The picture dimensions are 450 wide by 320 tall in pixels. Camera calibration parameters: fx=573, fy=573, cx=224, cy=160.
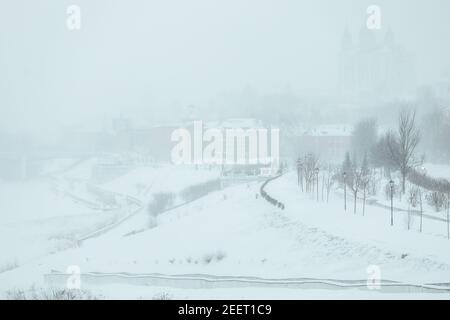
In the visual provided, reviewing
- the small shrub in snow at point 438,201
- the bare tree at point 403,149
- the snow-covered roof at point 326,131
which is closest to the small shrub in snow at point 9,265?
the small shrub in snow at point 438,201

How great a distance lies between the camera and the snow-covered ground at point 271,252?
16.0 meters

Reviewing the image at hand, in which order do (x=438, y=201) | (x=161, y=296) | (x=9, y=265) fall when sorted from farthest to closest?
(x=9, y=265), (x=438, y=201), (x=161, y=296)

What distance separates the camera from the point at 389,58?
10200 cm

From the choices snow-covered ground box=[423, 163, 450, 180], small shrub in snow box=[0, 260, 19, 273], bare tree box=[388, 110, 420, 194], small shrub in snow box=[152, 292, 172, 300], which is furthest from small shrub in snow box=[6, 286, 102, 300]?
snow-covered ground box=[423, 163, 450, 180]

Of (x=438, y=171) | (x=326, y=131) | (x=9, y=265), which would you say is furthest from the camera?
(x=326, y=131)

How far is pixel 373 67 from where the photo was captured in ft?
339

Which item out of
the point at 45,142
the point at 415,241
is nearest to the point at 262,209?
the point at 415,241

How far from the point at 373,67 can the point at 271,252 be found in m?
87.8

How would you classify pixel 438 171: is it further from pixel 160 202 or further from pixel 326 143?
pixel 326 143

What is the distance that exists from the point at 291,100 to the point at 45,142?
172ft

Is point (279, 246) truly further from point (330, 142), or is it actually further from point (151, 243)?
point (330, 142)

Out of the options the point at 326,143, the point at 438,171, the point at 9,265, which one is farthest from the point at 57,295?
the point at 326,143

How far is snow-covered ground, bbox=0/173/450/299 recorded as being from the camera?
16.0 metres

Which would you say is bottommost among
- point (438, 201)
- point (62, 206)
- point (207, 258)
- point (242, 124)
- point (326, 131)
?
point (62, 206)
